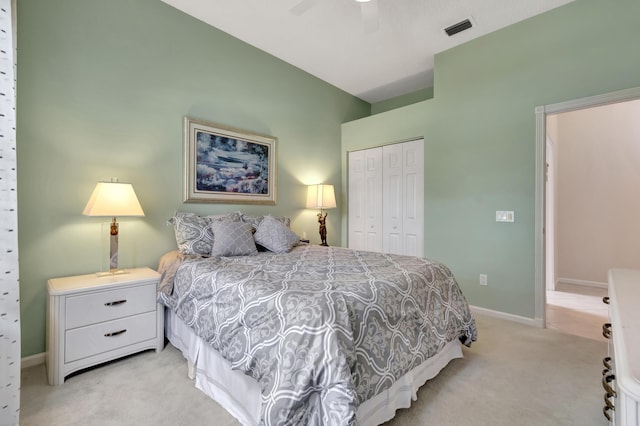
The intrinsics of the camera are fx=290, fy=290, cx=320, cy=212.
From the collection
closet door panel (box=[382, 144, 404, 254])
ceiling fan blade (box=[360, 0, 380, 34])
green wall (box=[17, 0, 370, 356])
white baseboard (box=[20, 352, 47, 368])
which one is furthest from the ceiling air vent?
white baseboard (box=[20, 352, 47, 368])

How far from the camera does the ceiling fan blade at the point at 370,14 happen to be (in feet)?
7.36

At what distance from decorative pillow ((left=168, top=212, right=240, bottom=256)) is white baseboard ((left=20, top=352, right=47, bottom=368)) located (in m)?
1.18

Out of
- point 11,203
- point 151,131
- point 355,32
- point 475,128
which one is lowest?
point 11,203

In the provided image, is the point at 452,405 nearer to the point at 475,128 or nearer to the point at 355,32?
the point at 475,128

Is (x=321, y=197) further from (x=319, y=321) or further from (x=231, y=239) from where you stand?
(x=319, y=321)

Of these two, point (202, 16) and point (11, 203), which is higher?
point (202, 16)

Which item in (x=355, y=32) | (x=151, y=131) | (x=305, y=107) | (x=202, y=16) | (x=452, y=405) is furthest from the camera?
(x=305, y=107)

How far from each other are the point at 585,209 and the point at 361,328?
495 centimetres

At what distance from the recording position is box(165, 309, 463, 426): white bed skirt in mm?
1448

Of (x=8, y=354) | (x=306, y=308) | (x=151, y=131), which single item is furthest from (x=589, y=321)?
(x=151, y=131)

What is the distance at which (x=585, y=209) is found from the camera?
442 centimetres

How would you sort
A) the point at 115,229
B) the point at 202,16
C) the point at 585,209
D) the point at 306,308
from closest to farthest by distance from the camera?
1. the point at 306,308
2. the point at 115,229
3. the point at 202,16
4. the point at 585,209

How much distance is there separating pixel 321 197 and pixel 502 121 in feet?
7.34

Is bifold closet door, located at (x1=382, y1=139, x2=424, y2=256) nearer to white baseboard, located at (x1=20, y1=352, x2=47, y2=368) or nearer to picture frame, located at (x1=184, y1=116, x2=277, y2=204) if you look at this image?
picture frame, located at (x1=184, y1=116, x2=277, y2=204)
